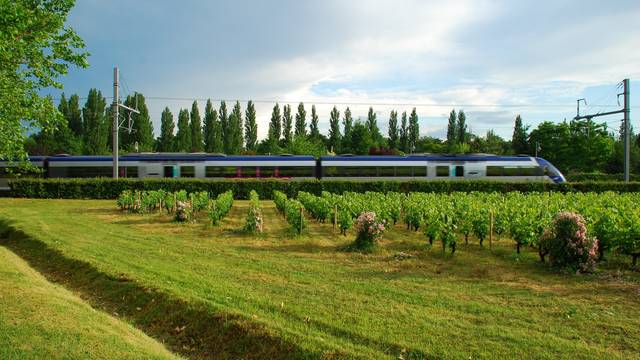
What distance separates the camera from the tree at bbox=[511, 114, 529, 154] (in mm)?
75019

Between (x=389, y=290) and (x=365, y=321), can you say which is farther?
(x=389, y=290)

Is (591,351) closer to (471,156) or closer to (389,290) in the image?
(389,290)

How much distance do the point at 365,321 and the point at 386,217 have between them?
8608 mm

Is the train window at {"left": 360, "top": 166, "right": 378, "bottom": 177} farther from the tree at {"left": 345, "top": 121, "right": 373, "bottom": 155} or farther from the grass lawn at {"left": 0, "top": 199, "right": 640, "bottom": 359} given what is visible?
the tree at {"left": 345, "top": 121, "right": 373, "bottom": 155}

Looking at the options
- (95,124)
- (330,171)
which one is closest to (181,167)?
(330,171)

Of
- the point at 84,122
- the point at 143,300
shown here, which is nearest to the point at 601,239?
the point at 143,300

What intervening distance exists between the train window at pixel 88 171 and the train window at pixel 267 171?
1001 cm

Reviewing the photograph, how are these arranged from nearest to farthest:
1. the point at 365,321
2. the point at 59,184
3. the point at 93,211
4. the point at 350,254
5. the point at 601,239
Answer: the point at 365,321
the point at 601,239
the point at 350,254
the point at 93,211
the point at 59,184

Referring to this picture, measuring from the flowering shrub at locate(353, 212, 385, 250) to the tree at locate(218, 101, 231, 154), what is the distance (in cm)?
6222

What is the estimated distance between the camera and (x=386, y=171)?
33.0 meters

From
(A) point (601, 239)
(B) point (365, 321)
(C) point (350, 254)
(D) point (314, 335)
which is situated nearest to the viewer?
(D) point (314, 335)

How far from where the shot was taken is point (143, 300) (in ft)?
27.7

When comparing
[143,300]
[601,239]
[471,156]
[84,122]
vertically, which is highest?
[84,122]

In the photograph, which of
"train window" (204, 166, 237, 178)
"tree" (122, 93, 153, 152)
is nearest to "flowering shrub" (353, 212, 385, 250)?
"train window" (204, 166, 237, 178)
